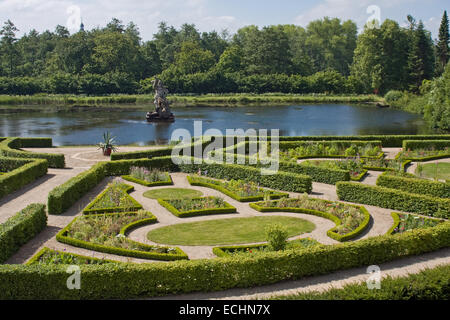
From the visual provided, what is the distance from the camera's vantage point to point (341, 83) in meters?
92.8

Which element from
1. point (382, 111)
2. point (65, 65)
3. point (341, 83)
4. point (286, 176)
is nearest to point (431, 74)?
point (341, 83)

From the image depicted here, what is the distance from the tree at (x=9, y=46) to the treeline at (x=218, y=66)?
203 mm

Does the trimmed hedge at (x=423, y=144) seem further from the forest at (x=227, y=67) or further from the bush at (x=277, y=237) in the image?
the forest at (x=227, y=67)

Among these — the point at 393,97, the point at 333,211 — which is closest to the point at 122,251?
the point at 333,211

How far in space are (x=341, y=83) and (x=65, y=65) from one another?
2161 inches

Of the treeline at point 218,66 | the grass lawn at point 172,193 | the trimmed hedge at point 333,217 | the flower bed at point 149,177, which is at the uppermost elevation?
the treeline at point 218,66

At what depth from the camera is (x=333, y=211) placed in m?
18.7

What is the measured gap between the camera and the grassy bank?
7869 cm

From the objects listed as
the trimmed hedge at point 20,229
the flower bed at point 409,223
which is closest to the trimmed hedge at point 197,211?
the trimmed hedge at point 20,229

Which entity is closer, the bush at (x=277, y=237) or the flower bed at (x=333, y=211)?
the bush at (x=277, y=237)

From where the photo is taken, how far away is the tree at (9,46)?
96312 millimetres

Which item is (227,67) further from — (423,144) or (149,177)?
(149,177)

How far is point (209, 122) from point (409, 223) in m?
41.0
